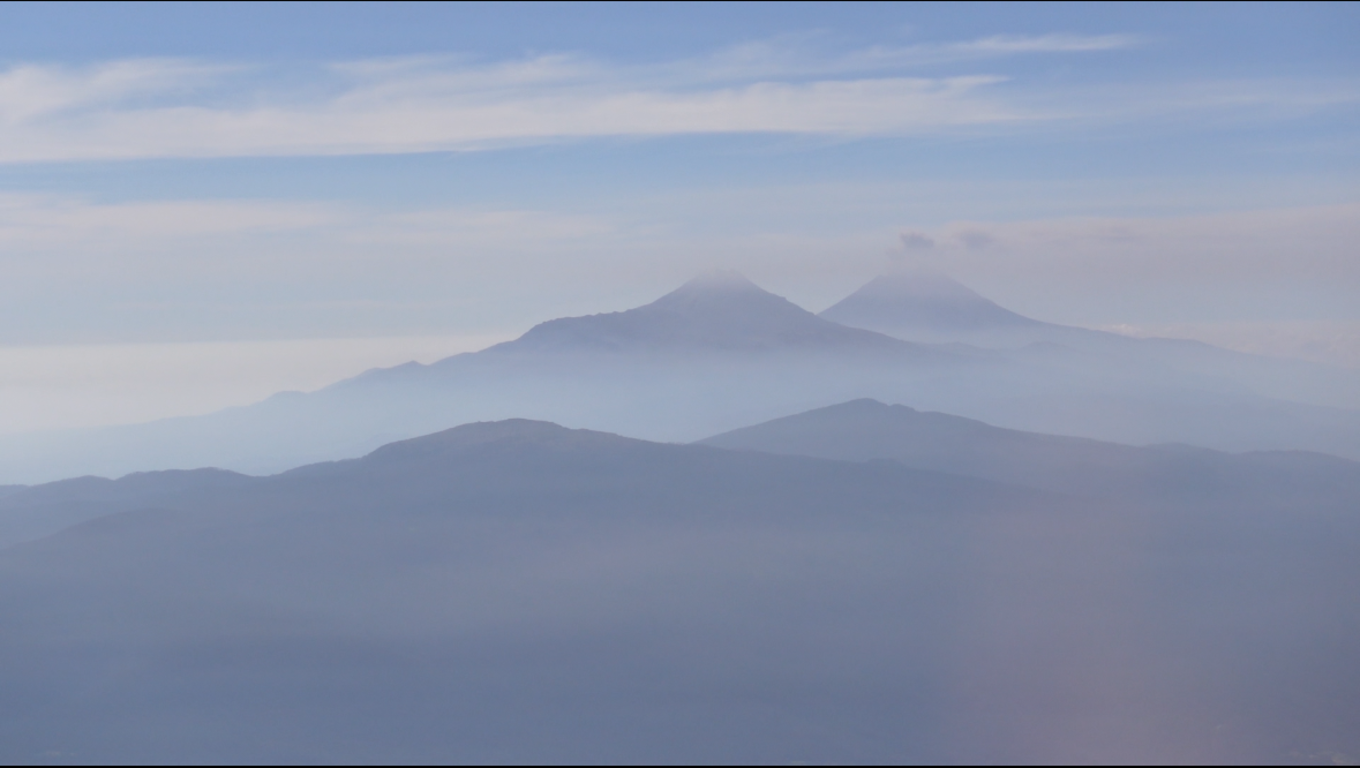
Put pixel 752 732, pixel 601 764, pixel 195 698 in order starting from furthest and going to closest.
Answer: pixel 195 698 < pixel 752 732 < pixel 601 764

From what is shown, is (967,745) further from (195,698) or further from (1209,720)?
(195,698)

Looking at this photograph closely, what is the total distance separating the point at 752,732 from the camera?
187375mm

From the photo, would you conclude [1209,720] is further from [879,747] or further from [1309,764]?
[879,747]

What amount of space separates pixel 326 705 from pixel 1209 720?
134m

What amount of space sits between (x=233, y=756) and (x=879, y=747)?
8883 centimetres

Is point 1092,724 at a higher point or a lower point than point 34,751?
higher

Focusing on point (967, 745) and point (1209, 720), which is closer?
point (967, 745)

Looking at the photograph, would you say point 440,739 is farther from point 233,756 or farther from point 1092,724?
point 1092,724

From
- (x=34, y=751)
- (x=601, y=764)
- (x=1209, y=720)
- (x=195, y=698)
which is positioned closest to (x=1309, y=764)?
(x=1209, y=720)

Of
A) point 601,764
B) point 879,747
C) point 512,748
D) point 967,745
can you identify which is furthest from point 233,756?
point 967,745

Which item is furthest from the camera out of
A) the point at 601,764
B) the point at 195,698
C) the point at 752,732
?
the point at 195,698

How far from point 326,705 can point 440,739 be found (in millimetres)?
23009

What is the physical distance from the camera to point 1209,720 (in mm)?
198750

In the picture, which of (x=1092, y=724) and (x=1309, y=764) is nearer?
(x=1309, y=764)
